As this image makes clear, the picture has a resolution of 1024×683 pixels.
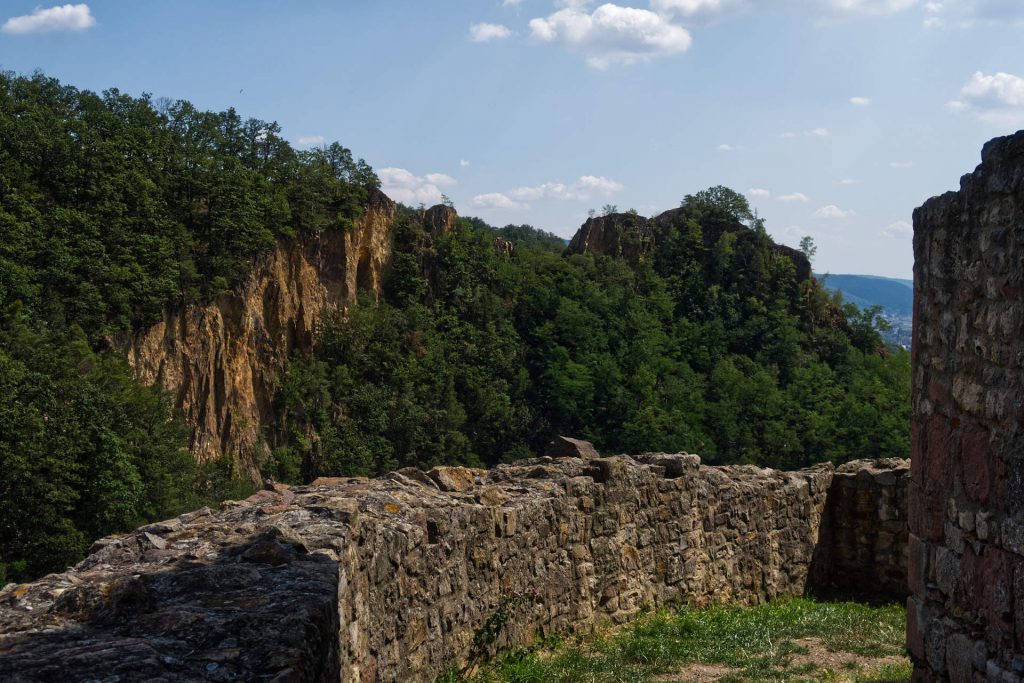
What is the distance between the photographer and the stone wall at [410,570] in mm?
3225

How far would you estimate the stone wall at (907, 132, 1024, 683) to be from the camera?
3.71 meters

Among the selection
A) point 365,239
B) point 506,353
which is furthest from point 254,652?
point 506,353

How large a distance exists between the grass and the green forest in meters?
16.0

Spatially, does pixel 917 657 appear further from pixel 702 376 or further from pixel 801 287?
pixel 801 287

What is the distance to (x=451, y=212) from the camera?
1934 inches

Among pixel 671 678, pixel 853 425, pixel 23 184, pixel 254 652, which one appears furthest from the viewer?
pixel 853 425

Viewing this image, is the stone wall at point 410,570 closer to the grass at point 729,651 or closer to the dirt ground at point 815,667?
the grass at point 729,651

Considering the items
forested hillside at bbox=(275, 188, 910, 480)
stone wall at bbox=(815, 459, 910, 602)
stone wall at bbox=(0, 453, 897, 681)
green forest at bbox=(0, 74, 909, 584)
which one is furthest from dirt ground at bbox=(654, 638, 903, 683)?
forested hillside at bbox=(275, 188, 910, 480)

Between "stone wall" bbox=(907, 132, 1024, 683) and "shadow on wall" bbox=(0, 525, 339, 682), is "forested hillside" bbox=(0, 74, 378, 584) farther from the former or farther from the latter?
"stone wall" bbox=(907, 132, 1024, 683)

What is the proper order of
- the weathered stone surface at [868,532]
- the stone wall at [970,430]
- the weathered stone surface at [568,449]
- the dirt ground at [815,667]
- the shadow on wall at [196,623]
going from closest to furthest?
the shadow on wall at [196,623] < the stone wall at [970,430] < the dirt ground at [815,667] < the weathered stone surface at [868,532] < the weathered stone surface at [568,449]

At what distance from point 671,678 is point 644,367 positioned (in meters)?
38.3

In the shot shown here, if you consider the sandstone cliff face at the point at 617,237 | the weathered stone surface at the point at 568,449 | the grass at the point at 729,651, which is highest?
the sandstone cliff face at the point at 617,237

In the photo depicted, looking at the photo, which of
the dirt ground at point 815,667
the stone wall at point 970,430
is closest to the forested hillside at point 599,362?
the dirt ground at point 815,667

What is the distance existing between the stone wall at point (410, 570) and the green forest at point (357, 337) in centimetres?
1544
